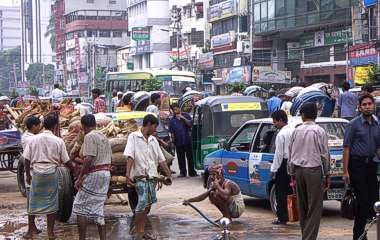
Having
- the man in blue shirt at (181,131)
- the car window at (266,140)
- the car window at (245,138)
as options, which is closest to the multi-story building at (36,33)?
the man in blue shirt at (181,131)

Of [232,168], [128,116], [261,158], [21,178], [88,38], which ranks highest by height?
[88,38]

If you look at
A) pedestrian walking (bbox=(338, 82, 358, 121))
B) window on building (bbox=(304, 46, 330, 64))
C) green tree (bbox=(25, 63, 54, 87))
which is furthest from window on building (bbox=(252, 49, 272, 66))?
green tree (bbox=(25, 63, 54, 87))

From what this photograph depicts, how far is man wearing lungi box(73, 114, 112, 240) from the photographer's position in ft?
29.1

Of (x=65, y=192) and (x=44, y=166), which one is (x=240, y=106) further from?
(x=44, y=166)

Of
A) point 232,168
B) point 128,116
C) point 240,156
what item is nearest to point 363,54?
point 128,116

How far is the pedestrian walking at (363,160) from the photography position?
327 inches

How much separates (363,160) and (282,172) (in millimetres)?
2108

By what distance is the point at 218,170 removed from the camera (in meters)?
10.1

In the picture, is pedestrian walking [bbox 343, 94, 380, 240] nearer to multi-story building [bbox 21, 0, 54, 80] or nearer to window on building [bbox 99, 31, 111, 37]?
window on building [bbox 99, 31, 111, 37]

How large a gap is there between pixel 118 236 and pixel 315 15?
1601 inches

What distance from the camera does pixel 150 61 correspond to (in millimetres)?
93250

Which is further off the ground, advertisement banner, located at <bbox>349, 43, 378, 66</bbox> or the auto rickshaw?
advertisement banner, located at <bbox>349, 43, 378, 66</bbox>

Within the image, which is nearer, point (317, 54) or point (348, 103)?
point (348, 103)

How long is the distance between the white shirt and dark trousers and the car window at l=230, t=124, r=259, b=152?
72.7 inches
